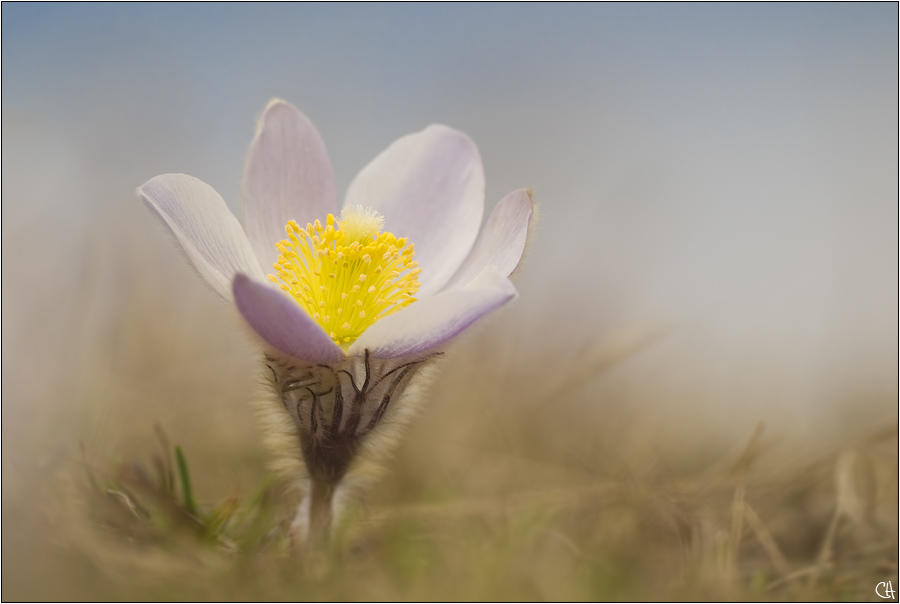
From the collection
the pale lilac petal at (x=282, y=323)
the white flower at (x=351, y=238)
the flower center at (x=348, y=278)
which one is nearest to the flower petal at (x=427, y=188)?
the white flower at (x=351, y=238)

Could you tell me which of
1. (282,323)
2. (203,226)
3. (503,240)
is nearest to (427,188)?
(503,240)

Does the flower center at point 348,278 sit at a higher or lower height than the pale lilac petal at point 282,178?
lower

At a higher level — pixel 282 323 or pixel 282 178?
pixel 282 178

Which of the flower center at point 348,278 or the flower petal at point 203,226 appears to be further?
the flower center at point 348,278

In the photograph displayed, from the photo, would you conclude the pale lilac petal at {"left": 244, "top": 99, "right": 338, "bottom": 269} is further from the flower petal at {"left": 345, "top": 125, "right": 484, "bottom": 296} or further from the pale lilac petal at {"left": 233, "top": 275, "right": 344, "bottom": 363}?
the pale lilac petal at {"left": 233, "top": 275, "right": 344, "bottom": 363}

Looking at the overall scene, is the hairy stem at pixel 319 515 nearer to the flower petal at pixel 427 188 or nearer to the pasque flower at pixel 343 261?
the pasque flower at pixel 343 261

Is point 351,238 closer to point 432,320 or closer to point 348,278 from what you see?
point 348,278

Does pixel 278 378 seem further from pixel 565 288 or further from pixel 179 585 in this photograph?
pixel 565 288
